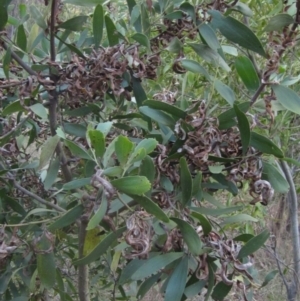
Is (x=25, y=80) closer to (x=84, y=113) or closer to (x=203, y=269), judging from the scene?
(x=84, y=113)

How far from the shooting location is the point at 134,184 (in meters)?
0.42

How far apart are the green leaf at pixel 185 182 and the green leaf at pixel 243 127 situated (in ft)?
0.23

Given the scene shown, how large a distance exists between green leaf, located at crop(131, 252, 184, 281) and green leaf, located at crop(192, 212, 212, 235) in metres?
0.04

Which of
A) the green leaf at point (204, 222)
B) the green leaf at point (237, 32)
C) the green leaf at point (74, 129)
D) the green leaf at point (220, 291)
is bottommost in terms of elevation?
the green leaf at point (220, 291)

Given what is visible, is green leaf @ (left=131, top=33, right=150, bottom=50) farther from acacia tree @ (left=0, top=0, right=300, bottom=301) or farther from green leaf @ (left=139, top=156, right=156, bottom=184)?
green leaf @ (left=139, top=156, right=156, bottom=184)

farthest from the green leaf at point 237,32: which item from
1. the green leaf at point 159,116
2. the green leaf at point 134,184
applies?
the green leaf at point 134,184

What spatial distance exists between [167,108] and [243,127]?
0.29 ft

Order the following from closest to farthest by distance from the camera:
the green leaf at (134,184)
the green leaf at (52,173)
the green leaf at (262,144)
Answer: the green leaf at (134,184) → the green leaf at (262,144) → the green leaf at (52,173)

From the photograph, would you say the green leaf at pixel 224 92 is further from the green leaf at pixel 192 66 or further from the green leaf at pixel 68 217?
the green leaf at pixel 68 217

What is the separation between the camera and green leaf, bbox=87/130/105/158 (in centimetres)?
42

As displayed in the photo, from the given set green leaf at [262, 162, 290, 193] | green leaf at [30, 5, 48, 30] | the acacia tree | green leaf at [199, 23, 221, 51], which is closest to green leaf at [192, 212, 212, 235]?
the acacia tree

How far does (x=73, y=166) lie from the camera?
851mm

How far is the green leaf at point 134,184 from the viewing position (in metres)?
0.42

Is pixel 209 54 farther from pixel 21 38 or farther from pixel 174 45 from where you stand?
pixel 21 38
